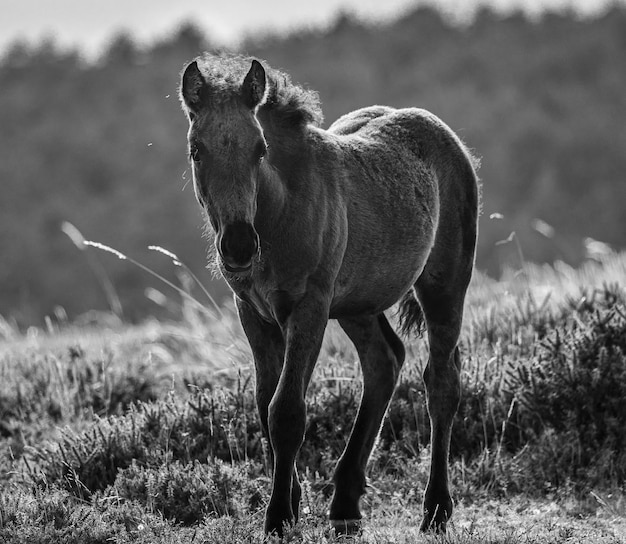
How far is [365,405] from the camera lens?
622cm

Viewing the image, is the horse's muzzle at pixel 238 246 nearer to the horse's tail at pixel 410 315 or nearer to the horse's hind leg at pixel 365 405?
the horse's hind leg at pixel 365 405

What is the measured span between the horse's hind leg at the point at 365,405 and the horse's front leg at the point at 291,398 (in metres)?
0.63

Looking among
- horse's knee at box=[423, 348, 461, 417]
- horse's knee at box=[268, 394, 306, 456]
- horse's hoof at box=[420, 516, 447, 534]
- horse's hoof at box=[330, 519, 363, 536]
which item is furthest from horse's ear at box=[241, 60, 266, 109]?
horse's hoof at box=[420, 516, 447, 534]

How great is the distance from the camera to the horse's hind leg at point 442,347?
245 inches

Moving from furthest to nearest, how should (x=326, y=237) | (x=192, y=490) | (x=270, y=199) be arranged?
(x=192, y=490)
(x=326, y=237)
(x=270, y=199)

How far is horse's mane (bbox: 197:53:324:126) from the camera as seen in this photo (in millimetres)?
5352

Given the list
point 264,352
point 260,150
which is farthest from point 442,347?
point 260,150

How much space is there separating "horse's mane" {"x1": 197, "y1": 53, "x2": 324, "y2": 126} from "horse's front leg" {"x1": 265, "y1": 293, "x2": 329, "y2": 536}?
993 mm

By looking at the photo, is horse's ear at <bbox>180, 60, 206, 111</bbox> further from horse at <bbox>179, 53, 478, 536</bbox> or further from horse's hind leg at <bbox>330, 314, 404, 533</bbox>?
horse's hind leg at <bbox>330, 314, 404, 533</bbox>

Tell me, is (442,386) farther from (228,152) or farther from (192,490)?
(228,152)

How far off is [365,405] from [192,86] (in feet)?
7.23

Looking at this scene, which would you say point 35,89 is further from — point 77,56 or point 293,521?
point 293,521

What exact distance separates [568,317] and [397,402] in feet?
6.58

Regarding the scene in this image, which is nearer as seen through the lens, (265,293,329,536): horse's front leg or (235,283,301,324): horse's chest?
(265,293,329,536): horse's front leg
